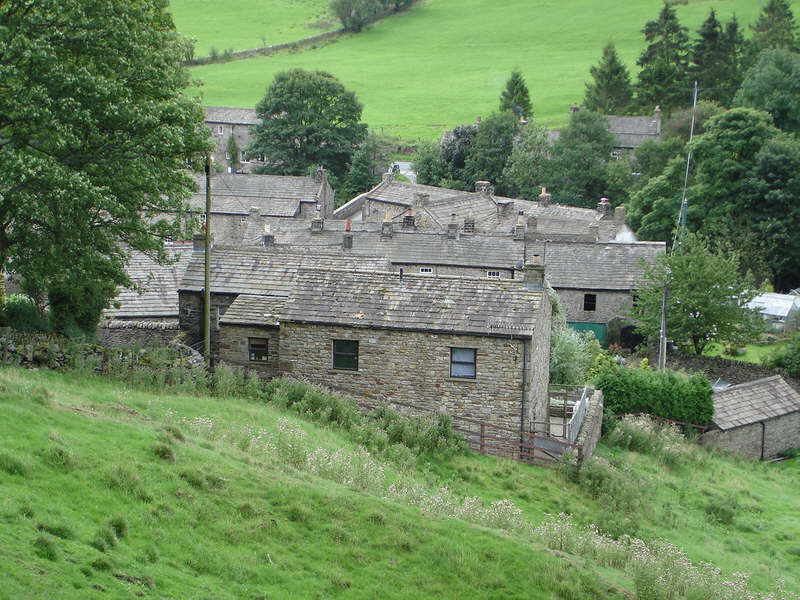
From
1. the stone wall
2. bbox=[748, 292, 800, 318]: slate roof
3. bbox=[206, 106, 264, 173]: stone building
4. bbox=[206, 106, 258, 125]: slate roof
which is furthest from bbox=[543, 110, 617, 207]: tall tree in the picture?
the stone wall

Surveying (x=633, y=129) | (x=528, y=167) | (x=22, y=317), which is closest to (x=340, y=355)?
(x=22, y=317)

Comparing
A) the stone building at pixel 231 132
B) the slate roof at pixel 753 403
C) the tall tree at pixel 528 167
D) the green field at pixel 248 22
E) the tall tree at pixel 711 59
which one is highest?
the green field at pixel 248 22

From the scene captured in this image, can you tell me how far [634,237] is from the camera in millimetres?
66000

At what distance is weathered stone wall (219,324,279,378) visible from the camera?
27625mm

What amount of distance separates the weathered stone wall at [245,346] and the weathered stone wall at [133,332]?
434 cm

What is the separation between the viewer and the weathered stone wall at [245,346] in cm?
2762

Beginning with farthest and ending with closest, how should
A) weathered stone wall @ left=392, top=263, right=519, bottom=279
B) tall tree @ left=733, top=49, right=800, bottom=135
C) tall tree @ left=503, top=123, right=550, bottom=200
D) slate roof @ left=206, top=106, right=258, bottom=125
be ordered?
1. slate roof @ left=206, top=106, right=258, bottom=125
2. tall tree @ left=503, top=123, right=550, bottom=200
3. tall tree @ left=733, top=49, right=800, bottom=135
4. weathered stone wall @ left=392, top=263, right=519, bottom=279

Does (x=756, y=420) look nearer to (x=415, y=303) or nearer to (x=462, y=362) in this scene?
(x=462, y=362)

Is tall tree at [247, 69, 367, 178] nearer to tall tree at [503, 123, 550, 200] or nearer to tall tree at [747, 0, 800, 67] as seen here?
tall tree at [503, 123, 550, 200]

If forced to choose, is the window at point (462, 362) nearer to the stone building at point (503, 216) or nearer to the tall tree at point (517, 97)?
the stone building at point (503, 216)

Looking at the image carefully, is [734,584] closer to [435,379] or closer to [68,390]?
[435,379]

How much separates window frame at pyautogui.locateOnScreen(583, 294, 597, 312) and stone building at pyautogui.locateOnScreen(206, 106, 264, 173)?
61.9 m

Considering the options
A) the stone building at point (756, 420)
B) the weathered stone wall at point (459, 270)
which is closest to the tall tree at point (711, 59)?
the weathered stone wall at point (459, 270)

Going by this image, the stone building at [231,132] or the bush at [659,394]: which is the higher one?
the stone building at [231,132]
